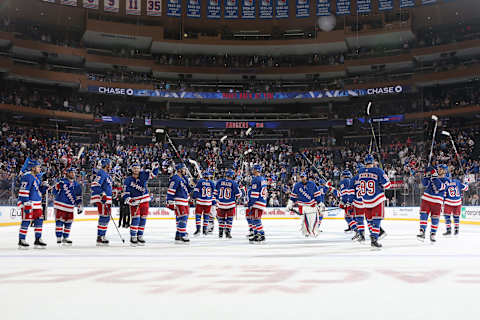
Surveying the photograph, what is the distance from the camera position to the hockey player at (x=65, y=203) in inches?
441

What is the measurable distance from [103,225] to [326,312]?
8.25m

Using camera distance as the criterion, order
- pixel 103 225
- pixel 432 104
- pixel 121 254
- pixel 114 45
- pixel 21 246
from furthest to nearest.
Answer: pixel 114 45 < pixel 432 104 < pixel 103 225 < pixel 21 246 < pixel 121 254

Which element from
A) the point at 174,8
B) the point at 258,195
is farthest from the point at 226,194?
the point at 174,8

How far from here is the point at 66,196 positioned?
1127 cm

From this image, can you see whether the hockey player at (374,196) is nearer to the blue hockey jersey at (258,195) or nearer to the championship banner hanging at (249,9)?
the blue hockey jersey at (258,195)

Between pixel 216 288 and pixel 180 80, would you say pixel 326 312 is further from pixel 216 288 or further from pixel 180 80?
pixel 180 80

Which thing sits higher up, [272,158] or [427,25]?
[427,25]

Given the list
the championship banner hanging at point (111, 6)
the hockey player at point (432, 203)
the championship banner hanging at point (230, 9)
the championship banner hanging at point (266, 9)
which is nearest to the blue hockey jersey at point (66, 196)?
the hockey player at point (432, 203)

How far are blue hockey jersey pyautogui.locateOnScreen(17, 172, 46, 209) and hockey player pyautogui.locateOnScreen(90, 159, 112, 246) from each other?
1.22 meters

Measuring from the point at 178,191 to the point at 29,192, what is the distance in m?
3.50

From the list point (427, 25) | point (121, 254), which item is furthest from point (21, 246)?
point (427, 25)

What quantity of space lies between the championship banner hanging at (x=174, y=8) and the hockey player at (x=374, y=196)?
37.0 meters

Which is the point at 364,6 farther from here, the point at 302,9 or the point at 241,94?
the point at 241,94

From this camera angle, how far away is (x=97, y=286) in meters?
5.45
